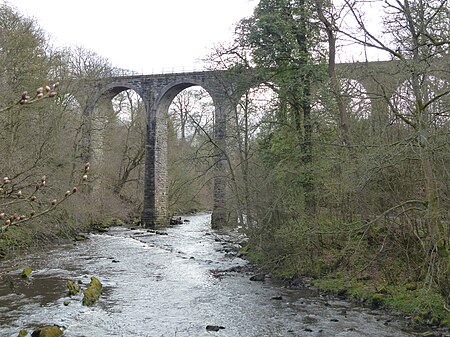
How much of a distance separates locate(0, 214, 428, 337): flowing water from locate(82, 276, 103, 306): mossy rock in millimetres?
179

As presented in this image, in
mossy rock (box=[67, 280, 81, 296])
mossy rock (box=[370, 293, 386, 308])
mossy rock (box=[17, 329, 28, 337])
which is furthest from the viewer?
mossy rock (box=[67, 280, 81, 296])

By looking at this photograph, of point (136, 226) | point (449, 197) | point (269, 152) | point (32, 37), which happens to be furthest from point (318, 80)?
point (136, 226)

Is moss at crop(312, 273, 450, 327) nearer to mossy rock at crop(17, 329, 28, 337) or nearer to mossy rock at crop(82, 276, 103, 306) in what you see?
mossy rock at crop(82, 276, 103, 306)

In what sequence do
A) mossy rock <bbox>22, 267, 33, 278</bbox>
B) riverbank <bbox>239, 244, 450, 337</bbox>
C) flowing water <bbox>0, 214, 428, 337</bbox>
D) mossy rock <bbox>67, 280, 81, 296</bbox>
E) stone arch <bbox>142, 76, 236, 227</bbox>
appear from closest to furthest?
riverbank <bbox>239, 244, 450, 337</bbox> → flowing water <bbox>0, 214, 428, 337</bbox> → mossy rock <bbox>67, 280, 81, 296</bbox> → mossy rock <bbox>22, 267, 33, 278</bbox> → stone arch <bbox>142, 76, 236, 227</bbox>

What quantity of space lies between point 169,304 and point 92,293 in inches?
68.5

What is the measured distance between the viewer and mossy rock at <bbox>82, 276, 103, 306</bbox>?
10.4 m

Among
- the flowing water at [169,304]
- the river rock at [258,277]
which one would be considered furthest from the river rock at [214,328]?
the river rock at [258,277]

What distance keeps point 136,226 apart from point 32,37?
16.1m

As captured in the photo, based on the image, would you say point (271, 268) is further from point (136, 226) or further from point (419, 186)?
point (136, 226)

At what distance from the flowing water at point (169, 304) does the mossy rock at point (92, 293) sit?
18 cm

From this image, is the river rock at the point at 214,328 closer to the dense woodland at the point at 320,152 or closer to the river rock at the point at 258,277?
the dense woodland at the point at 320,152

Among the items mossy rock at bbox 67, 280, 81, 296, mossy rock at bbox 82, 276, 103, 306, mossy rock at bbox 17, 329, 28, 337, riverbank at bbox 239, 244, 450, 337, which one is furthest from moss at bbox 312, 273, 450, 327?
mossy rock at bbox 17, 329, 28, 337

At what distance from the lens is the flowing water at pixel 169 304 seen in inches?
338

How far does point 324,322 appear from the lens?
8969 mm
